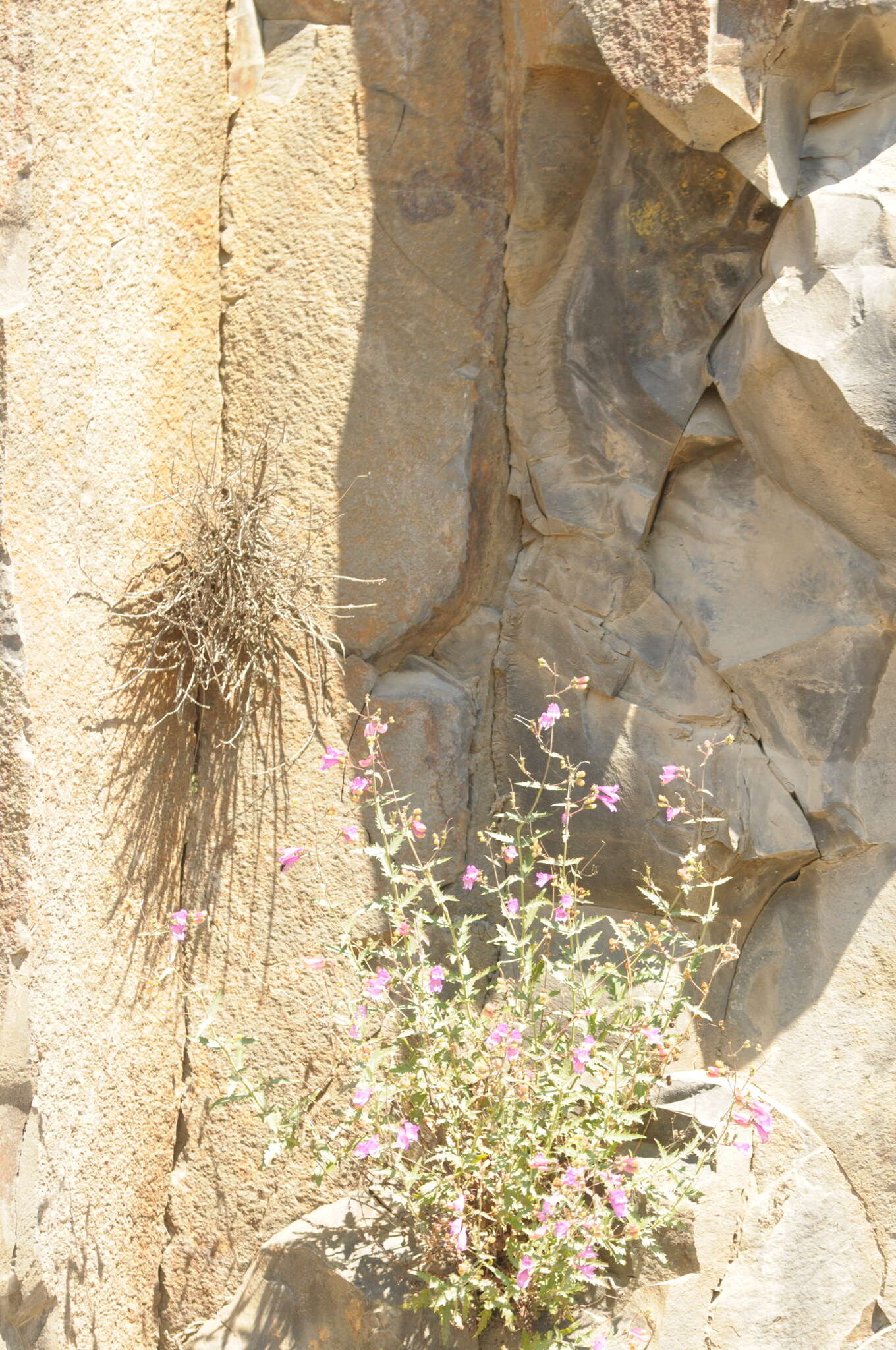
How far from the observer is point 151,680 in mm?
2764

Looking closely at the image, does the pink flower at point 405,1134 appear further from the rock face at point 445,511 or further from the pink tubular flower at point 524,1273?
the rock face at point 445,511

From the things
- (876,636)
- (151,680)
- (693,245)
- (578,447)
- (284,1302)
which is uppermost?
(693,245)

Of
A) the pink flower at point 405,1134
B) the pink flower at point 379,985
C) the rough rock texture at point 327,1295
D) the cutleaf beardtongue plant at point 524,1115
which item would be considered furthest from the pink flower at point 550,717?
the rough rock texture at point 327,1295

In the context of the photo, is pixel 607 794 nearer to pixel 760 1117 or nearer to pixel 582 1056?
pixel 582 1056

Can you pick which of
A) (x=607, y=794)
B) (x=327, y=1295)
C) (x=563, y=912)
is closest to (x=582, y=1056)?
(x=563, y=912)

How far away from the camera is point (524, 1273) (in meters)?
2.16

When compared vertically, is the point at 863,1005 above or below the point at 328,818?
below

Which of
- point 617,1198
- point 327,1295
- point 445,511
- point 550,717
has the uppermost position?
point 445,511

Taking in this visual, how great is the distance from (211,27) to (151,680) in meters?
1.35

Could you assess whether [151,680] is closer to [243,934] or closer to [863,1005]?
[243,934]

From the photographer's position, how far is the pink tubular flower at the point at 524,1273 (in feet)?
7.05

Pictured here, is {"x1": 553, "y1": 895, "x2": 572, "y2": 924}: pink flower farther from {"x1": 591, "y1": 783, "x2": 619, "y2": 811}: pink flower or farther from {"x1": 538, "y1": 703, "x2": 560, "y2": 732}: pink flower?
{"x1": 538, "y1": 703, "x2": 560, "y2": 732}: pink flower

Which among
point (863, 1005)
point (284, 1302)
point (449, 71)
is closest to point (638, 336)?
point (449, 71)

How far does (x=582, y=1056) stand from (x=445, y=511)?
1.14 metres
